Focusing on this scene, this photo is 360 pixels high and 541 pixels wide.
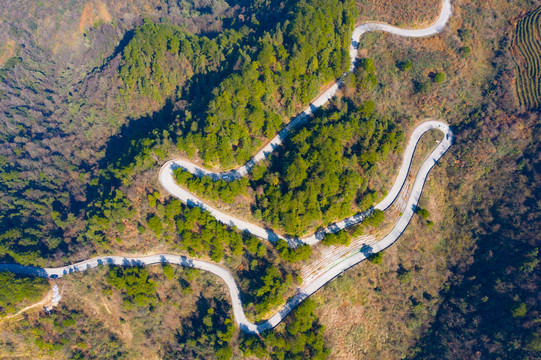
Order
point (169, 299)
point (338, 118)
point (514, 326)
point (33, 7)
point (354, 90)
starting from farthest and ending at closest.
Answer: point (33, 7) < point (354, 90) < point (338, 118) < point (169, 299) < point (514, 326)

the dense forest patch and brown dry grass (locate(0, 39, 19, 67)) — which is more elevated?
brown dry grass (locate(0, 39, 19, 67))

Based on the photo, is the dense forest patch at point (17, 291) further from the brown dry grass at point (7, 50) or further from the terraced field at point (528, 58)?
the terraced field at point (528, 58)

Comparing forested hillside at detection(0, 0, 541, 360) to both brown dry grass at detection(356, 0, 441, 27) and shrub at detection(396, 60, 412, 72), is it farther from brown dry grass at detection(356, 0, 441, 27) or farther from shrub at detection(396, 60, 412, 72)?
A: shrub at detection(396, 60, 412, 72)

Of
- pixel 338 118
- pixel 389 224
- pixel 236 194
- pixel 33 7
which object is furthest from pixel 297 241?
pixel 33 7

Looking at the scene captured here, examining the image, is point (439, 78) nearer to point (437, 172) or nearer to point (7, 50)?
point (437, 172)

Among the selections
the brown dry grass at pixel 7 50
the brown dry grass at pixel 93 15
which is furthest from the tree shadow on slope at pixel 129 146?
the brown dry grass at pixel 7 50

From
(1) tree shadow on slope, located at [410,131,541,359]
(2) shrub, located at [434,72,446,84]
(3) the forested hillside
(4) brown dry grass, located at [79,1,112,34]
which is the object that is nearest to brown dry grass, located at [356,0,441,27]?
(3) the forested hillside

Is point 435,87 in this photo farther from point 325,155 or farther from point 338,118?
point 325,155

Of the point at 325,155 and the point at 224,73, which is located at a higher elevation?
the point at 224,73

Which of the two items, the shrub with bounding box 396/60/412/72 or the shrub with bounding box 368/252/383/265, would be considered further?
the shrub with bounding box 396/60/412/72
